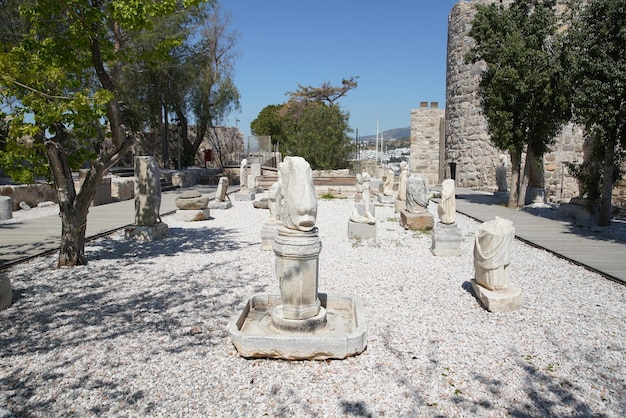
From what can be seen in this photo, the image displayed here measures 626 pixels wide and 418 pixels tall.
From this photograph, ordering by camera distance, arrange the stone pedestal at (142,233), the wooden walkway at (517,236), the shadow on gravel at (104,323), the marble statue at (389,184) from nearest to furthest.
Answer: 1. the shadow on gravel at (104,323)
2. the wooden walkway at (517,236)
3. the stone pedestal at (142,233)
4. the marble statue at (389,184)

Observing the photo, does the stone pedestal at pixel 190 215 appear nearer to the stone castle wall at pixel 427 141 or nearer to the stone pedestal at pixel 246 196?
the stone pedestal at pixel 246 196

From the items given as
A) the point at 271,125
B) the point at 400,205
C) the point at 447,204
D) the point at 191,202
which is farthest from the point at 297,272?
the point at 271,125

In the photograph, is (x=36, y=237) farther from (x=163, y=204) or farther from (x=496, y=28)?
(x=496, y=28)

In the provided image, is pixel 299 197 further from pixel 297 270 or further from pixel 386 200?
pixel 386 200

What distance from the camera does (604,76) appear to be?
10516mm

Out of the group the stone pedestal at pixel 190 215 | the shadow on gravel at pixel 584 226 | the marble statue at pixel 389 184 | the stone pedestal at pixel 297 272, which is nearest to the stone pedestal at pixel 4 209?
the stone pedestal at pixel 190 215

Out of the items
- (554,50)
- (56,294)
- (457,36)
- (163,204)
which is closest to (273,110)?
(457,36)

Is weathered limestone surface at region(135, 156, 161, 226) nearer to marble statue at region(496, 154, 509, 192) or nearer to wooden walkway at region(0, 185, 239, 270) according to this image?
wooden walkway at region(0, 185, 239, 270)

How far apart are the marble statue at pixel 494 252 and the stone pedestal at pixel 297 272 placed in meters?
2.42

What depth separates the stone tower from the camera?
21.2 m

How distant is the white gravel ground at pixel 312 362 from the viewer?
351cm

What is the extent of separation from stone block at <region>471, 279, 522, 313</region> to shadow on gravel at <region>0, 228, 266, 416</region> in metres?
2.95

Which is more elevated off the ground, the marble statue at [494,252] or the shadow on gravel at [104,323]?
the marble statue at [494,252]

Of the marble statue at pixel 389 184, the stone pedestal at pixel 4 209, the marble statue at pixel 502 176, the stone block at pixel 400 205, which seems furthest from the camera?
the marble statue at pixel 502 176
